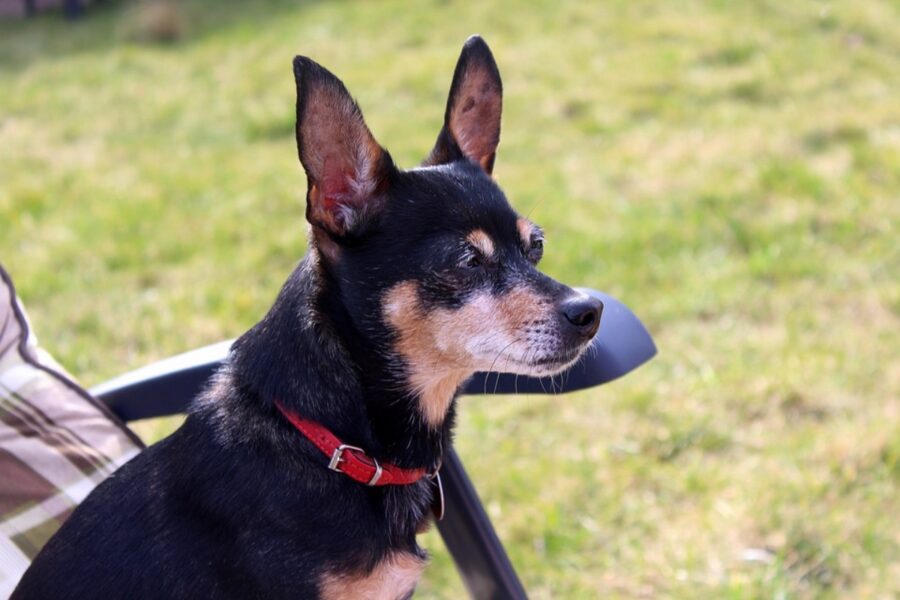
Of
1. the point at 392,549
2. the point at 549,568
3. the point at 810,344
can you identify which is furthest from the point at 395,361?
the point at 810,344

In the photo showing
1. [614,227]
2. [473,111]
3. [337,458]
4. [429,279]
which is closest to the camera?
[337,458]

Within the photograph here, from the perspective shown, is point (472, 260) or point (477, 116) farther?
point (477, 116)

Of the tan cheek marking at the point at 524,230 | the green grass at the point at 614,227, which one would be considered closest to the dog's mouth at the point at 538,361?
the tan cheek marking at the point at 524,230

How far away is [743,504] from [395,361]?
166cm

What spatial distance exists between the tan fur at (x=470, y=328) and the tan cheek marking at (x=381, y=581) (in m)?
0.35

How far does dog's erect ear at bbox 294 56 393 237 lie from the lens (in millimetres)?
1921

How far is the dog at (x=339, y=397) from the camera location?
Result: 1.98 m

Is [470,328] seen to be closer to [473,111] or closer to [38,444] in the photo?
[473,111]

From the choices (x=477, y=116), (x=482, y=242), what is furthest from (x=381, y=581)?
(x=477, y=116)

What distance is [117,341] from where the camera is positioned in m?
4.45

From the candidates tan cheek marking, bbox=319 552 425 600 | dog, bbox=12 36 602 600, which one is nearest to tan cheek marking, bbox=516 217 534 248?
dog, bbox=12 36 602 600

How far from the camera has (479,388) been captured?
2.46 meters

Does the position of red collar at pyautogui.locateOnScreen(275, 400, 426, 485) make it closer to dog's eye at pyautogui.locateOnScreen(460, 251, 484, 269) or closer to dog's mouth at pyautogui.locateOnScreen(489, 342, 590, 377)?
dog's mouth at pyautogui.locateOnScreen(489, 342, 590, 377)

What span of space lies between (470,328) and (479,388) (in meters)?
0.35
